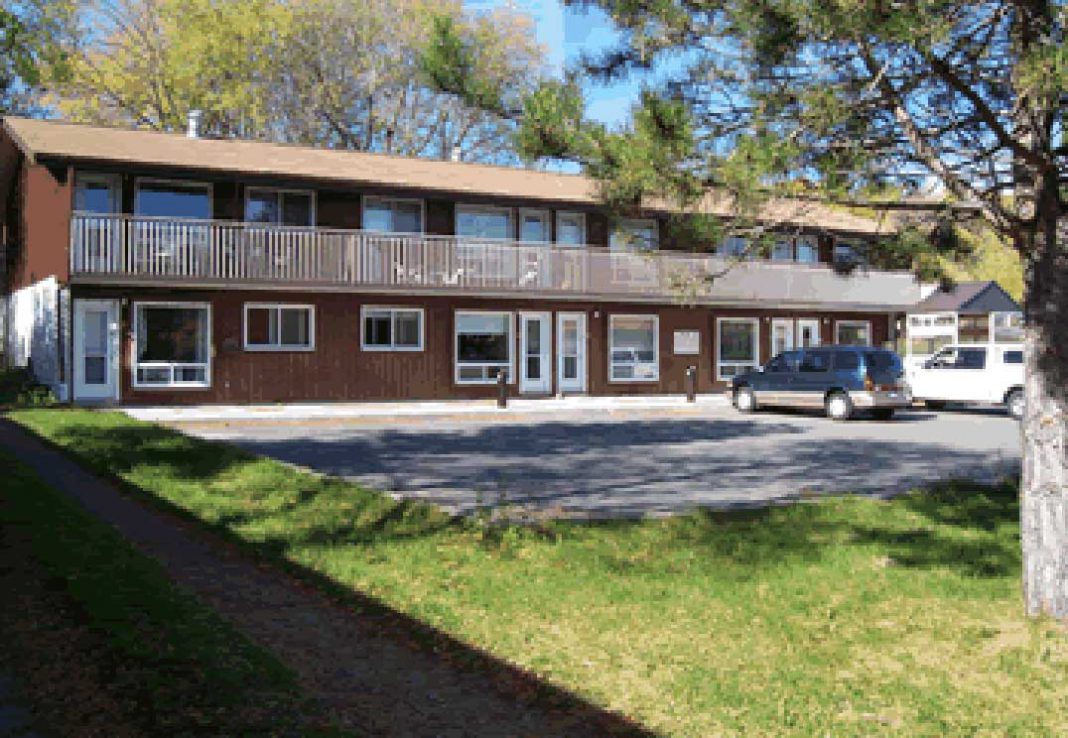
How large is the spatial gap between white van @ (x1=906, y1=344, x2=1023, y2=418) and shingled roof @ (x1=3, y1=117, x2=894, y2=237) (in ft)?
13.4

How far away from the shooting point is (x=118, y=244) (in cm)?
2105

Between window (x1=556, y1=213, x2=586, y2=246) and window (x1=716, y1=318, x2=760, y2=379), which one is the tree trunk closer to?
window (x1=556, y1=213, x2=586, y2=246)

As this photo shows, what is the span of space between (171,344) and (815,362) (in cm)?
1571

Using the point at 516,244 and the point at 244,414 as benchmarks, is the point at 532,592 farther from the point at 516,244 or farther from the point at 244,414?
the point at 516,244

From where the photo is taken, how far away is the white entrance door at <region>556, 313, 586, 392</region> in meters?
27.7

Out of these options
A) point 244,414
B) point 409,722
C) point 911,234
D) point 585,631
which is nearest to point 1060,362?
point 911,234

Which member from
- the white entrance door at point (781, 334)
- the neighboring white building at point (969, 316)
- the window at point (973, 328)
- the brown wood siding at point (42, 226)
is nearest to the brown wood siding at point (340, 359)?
the brown wood siding at point (42, 226)

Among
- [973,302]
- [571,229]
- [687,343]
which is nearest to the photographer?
[571,229]

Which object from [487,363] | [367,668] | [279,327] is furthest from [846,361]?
[367,668]

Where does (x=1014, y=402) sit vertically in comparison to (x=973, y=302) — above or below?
below

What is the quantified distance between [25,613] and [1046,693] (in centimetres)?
552

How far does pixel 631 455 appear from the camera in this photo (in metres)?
13.9

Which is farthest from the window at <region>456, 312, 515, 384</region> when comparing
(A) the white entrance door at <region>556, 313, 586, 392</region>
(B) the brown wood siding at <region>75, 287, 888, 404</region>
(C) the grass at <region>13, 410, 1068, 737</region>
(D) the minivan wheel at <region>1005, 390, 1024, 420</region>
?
(C) the grass at <region>13, 410, 1068, 737</region>

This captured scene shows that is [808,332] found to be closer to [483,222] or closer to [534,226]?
[534,226]
